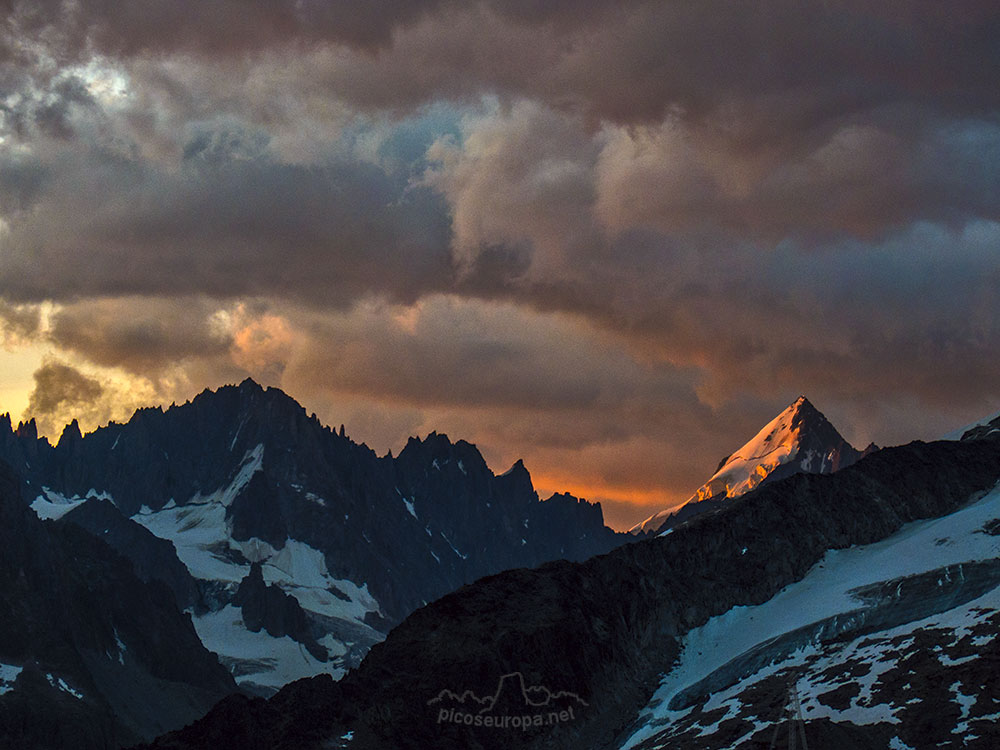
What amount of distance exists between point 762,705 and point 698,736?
978 centimetres

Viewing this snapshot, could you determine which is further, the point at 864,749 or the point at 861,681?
the point at 861,681

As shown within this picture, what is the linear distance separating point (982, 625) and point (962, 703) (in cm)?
2580

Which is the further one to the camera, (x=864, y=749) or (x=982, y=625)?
(x=982, y=625)

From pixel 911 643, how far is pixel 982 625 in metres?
9.42

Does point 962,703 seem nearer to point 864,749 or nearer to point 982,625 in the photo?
point 864,749

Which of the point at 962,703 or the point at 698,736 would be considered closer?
the point at 962,703

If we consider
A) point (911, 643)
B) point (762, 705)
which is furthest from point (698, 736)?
point (911, 643)

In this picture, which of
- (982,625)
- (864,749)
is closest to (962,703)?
(864,749)

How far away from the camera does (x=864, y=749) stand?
166750mm

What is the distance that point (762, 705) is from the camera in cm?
19862

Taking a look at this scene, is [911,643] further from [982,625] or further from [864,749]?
[864,749]

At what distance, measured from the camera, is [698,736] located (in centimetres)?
A: 19525

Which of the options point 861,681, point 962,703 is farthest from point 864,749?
point 861,681

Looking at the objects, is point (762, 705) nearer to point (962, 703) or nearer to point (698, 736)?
point (698, 736)
